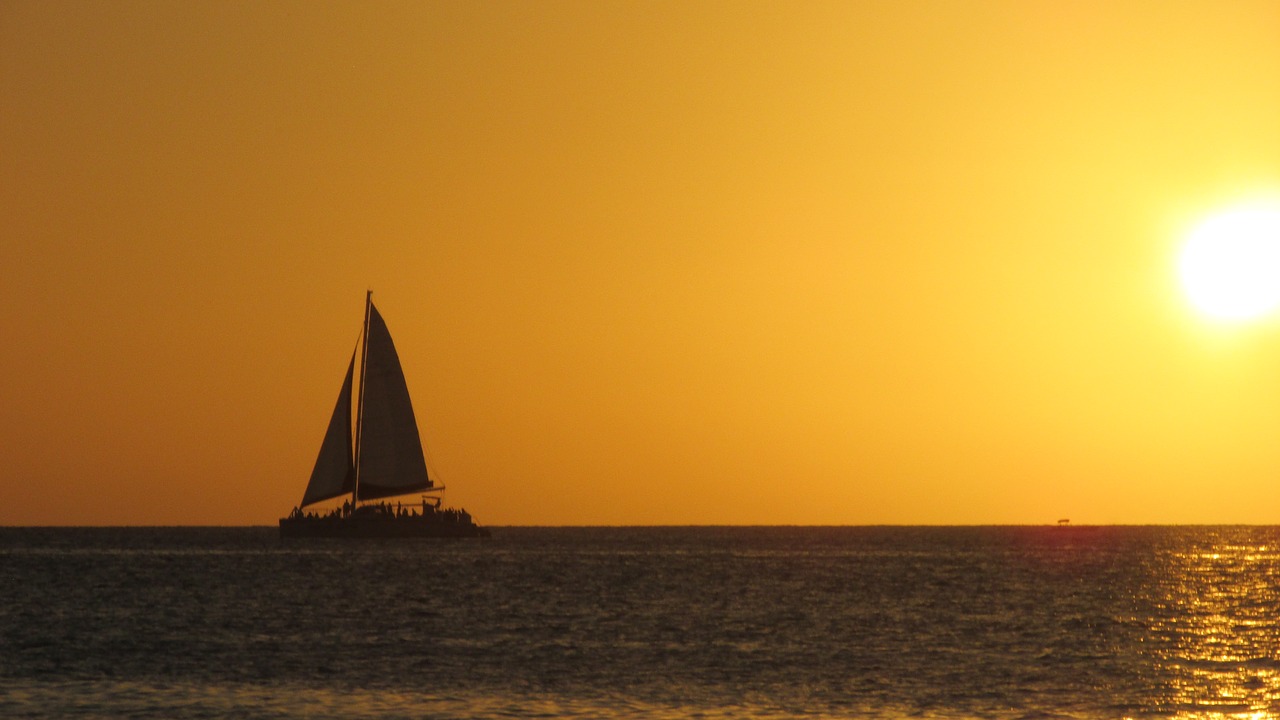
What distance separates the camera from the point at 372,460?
141 meters

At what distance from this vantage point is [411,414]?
14038 cm

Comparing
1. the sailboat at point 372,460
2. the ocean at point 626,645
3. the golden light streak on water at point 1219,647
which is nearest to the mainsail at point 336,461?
the sailboat at point 372,460

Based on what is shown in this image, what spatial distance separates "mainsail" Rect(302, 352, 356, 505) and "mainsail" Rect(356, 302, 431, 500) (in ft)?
5.22

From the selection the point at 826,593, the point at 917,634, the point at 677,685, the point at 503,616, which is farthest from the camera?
the point at 826,593

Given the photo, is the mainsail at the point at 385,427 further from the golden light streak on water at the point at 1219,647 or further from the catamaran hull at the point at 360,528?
the golden light streak on water at the point at 1219,647

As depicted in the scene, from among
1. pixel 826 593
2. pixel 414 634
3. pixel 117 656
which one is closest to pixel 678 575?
pixel 826 593

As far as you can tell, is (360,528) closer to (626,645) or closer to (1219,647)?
(626,645)

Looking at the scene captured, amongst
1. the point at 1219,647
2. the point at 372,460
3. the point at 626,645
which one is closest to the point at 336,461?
the point at 372,460

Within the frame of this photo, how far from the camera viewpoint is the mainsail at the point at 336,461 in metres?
142

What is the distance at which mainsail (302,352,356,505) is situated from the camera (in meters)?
142

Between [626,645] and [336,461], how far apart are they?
3642 inches

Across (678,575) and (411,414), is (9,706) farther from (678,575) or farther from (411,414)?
(411,414)

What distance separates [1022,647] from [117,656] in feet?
96.4

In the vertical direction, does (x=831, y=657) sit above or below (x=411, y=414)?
below
